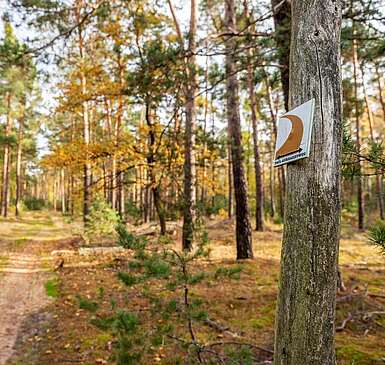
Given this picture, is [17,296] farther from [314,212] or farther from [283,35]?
[314,212]

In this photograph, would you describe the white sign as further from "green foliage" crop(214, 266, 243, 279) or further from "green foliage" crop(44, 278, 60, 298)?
"green foliage" crop(44, 278, 60, 298)

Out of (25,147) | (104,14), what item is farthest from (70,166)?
(25,147)

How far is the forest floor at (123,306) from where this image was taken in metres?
3.42

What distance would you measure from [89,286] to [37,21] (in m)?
4.91

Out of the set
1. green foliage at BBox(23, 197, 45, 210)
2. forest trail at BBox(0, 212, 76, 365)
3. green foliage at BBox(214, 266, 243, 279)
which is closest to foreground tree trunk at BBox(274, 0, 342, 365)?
green foliage at BBox(214, 266, 243, 279)

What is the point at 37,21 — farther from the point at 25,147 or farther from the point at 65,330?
the point at 25,147

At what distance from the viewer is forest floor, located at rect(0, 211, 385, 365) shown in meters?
3.42

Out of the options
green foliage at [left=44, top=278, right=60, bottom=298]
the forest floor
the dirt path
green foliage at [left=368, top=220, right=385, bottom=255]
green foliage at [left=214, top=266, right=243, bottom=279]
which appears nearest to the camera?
green foliage at [left=368, top=220, right=385, bottom=255]

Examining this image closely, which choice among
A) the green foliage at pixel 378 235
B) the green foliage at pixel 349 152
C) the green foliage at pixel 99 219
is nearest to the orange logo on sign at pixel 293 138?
the green foliage at pixel 349 152

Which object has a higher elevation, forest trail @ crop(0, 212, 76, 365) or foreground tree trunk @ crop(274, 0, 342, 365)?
foreground tree trunk @ crop(274, 0, 342, 365)

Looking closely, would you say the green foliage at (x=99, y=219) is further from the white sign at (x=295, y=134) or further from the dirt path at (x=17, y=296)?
the white sign at (x=295, y=134)

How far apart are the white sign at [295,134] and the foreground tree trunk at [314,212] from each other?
0.03m

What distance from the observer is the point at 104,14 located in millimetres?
5438

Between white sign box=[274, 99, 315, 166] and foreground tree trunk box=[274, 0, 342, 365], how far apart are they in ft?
0.10
